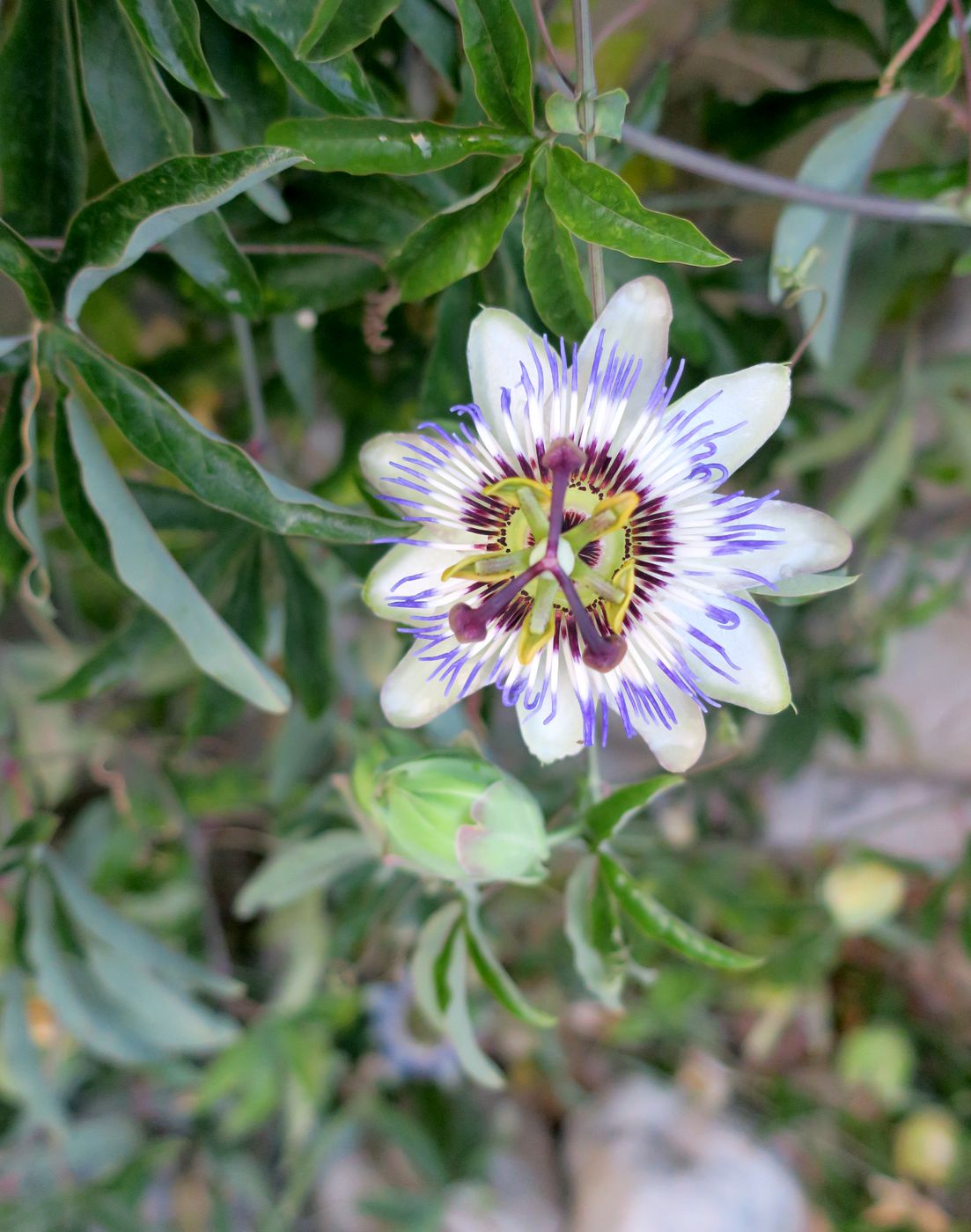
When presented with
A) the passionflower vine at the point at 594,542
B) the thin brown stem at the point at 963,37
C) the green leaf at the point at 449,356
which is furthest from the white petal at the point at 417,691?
the thin brown stem at the point at 963,37

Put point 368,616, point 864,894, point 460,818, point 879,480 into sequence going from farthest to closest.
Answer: point 864,894
point 368,616
point 879,480
point 460,818

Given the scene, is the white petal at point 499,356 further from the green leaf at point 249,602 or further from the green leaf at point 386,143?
the green leaf at point 249,602

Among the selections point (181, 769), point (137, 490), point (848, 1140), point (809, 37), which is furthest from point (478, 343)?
point (848, 1140)

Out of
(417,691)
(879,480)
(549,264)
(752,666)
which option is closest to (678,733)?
(752,666)

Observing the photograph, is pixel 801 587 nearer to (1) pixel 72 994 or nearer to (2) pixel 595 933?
(2) pixel 595 933

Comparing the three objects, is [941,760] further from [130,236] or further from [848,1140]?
[130,236]

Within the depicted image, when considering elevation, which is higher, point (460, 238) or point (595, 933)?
point (460, 238)

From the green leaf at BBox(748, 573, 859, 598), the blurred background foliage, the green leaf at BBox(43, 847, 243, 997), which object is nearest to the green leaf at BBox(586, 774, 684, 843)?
the blurred background foliage

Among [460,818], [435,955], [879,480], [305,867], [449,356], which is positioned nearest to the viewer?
[460,818]
